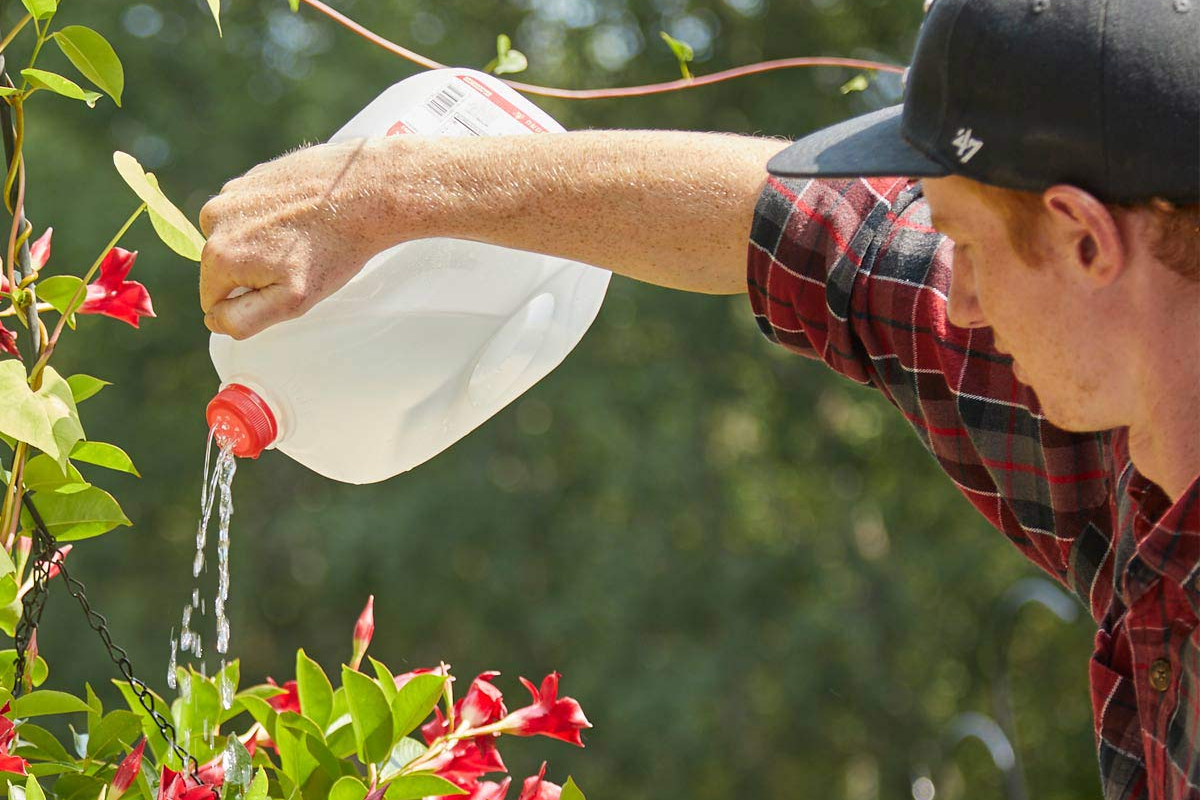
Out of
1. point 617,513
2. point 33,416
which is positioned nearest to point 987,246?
point 33,416

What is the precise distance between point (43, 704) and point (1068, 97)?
65 cm

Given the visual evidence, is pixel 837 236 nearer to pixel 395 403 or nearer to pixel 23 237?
pixel 395 403

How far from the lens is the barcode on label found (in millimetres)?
965

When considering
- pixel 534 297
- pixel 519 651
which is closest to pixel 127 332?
pixel 519 651

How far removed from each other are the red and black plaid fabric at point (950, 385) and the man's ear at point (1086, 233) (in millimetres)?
189

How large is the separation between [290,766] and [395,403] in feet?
0.94

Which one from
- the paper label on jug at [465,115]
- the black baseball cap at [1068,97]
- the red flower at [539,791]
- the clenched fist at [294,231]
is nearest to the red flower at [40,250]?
the clenched fist at [294,231]

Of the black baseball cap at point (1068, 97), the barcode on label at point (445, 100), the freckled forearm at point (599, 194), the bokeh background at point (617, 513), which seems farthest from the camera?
the bokeh background at point (617, 513)

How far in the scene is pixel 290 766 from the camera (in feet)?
2.64

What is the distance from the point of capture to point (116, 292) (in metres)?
0.92

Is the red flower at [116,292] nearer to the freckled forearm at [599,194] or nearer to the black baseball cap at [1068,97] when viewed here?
the freckled forearm at [599,194]

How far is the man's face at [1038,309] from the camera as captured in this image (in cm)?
70

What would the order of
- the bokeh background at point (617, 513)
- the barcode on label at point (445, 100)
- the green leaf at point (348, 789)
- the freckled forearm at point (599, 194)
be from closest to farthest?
1. the green leaf at point (348, 789)
2. the freckled forearm at point (599, 194)
3. the barcode on label at point (445, 100)
4. the bokeh background at point (617, 513)

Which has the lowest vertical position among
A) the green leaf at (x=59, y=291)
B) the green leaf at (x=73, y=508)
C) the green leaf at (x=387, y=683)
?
the green leaf at (x=387, y=683)
